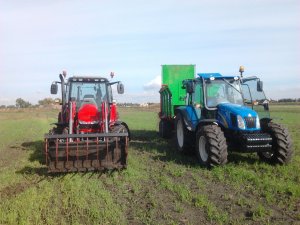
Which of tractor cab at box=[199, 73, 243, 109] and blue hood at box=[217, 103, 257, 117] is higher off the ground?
tractor cab at box=[199, 73, 243, 109]

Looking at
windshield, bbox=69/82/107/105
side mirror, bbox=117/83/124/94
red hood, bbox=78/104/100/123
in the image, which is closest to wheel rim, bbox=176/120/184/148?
side mirror, bbox=117/83/124/94

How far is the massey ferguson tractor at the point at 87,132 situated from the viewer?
800cm

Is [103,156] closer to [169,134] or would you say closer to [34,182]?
[34,182]

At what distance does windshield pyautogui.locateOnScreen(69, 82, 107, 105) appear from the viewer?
34.9ft

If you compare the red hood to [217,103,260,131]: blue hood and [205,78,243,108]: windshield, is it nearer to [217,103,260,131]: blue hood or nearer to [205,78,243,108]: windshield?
[205,78,243,108]: windshield

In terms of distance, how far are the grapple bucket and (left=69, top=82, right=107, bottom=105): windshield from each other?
2.44 metres

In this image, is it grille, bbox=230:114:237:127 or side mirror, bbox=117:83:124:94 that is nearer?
grille, bbox=230:114:237:127

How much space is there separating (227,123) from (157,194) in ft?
10.2

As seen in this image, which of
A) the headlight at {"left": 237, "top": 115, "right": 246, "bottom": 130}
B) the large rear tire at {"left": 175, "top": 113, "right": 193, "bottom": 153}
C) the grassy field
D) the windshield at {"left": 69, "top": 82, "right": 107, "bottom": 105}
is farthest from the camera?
the windshield at {"left": 69, "top": 82, "right": 107, "bottom": 105}

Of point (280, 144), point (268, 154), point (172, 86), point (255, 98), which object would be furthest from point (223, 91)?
point (172, 86)

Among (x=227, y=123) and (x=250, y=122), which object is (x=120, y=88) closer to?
(x=227, y=123)

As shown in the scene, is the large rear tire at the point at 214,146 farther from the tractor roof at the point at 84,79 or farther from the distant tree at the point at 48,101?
the distant tree at the point at 48,101

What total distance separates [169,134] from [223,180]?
6.89 m

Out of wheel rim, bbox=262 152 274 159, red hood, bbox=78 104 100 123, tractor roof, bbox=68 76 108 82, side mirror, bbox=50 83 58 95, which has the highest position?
tractor roof, bbox=68 76 108 82
